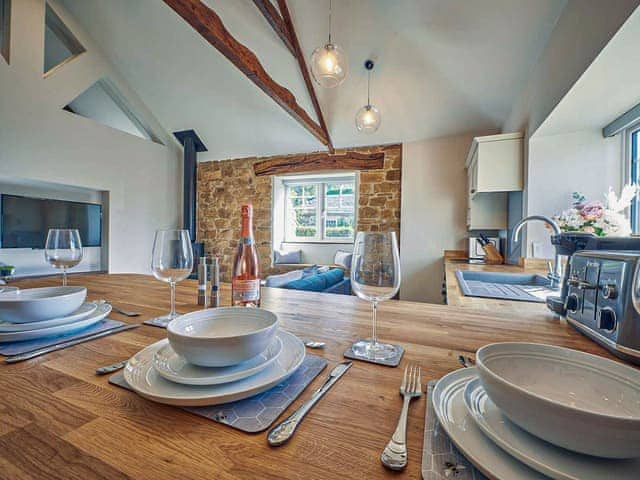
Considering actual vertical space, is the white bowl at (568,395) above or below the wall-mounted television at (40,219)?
below

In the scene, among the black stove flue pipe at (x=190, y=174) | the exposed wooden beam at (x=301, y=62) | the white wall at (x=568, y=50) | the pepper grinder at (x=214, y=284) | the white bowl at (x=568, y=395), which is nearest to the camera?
the white bowl at (x=568, y=395)

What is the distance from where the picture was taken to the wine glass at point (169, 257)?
27.8 inches

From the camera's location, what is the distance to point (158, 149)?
465 centimetres

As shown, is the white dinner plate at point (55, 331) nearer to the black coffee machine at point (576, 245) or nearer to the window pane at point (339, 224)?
the black coffee machine at point (576, 245)

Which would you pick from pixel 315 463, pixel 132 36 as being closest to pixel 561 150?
pixel 315 463

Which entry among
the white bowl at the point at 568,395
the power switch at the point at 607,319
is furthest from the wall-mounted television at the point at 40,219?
the power switch at the point at 607,319

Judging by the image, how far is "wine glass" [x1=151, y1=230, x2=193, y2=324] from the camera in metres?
0.71

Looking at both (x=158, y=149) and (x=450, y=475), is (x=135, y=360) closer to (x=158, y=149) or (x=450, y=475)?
(x=450, y=475)

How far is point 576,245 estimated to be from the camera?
828mm

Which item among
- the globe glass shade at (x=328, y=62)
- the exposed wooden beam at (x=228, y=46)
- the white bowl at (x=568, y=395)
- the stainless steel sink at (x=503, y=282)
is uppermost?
the exposed wooden beam at (x=228, y=46)

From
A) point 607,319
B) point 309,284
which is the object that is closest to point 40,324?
point 607,319

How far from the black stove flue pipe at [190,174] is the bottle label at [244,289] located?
435 centimetres

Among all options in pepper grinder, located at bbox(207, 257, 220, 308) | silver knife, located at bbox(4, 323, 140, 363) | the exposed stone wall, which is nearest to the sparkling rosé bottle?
pepper grinder, located at bbox(207, 257, 220, 308)

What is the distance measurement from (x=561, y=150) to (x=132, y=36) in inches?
184
